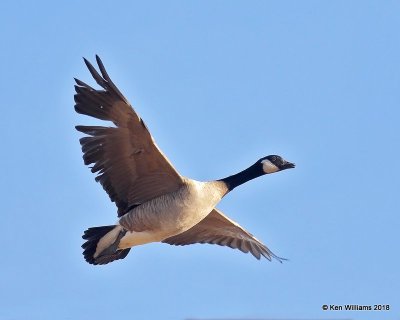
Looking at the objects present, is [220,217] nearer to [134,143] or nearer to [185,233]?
[185,233]

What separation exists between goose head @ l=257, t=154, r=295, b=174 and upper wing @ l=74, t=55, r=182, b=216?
2.05 meters

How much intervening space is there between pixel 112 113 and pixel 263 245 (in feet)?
14.0

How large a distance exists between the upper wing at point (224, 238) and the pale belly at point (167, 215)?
1697 millimetres

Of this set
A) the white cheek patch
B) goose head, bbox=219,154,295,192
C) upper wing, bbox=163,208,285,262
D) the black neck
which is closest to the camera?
the black neck

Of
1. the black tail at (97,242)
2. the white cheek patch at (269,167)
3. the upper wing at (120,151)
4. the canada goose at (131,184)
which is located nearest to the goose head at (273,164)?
the white cheek patch at (269,167)

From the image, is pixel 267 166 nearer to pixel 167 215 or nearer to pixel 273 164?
pixel 273 164

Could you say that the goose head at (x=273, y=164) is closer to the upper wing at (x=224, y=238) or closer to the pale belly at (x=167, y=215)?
the upper wing at (x=224, y=238)

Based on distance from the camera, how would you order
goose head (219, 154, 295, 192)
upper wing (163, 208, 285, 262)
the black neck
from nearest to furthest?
the black neck, goose head (219, 154, 295, 192), upper wing (163, 208, 285, 262)

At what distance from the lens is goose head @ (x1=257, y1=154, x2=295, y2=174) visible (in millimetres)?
16391

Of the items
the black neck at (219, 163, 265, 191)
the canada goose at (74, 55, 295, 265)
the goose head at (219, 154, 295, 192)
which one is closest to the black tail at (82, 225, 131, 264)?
the canada goose at (74, 55, 295, 265)

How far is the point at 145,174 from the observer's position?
49.0 feet

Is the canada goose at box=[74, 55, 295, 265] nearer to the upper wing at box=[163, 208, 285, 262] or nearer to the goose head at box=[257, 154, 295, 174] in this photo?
the goose head at box=[257, 154, 295, 174]

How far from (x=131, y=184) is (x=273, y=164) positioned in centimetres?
259

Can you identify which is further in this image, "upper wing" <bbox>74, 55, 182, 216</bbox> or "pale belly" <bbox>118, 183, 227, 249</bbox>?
"pale belly" <bbox>118, 183, 227, 249</bbox>
